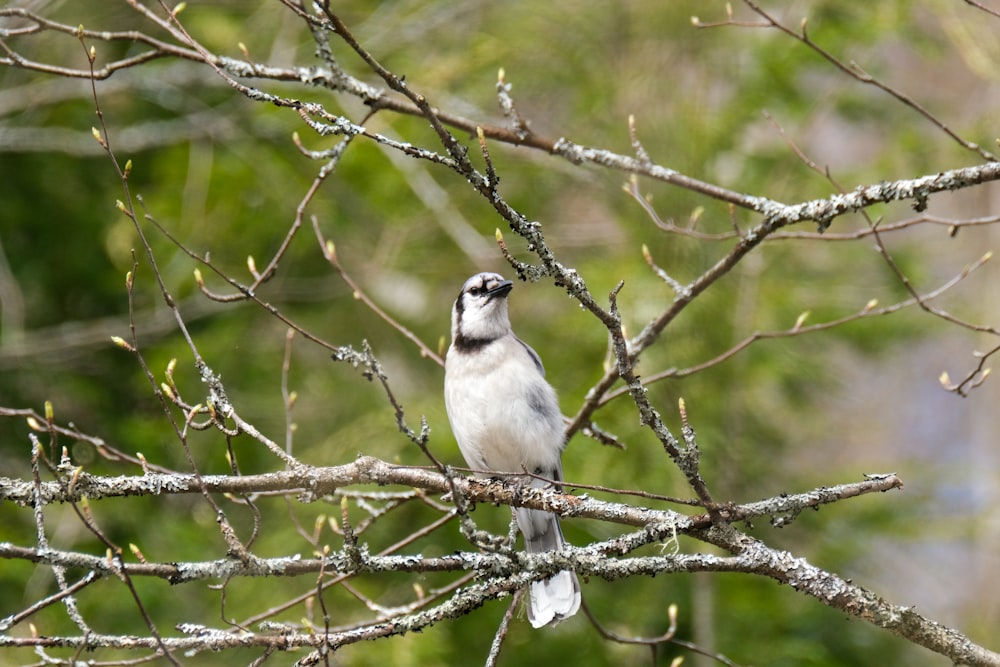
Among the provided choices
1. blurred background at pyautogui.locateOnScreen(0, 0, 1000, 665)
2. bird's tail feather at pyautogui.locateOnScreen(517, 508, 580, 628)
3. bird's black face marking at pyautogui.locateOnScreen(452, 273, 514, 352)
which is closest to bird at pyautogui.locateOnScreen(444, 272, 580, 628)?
bird's black face marking at pyautogui.locateOnScreen(452, 273, 514, 352)

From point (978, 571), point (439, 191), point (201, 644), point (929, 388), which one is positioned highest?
point (929, 388)

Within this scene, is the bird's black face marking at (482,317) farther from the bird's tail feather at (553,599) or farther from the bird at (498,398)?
the bird's tail feather at (553,599)

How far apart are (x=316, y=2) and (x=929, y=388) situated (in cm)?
1558

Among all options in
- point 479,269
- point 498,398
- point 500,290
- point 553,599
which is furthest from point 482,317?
point 479,269

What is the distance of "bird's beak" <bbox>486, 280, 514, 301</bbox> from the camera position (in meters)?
5.73

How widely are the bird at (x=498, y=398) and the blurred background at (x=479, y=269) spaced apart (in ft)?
4.22

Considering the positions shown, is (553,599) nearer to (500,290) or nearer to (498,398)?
(498,398)

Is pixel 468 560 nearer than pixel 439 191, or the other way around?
pixel 468 560

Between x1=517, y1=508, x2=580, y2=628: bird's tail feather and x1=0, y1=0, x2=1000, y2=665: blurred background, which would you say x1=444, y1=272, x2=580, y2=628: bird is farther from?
x1=0, y1=0, x2=1000, y2=665: blurred background

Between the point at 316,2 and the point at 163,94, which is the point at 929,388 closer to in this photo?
the point at 163,94

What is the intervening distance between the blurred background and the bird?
1287 millimetres

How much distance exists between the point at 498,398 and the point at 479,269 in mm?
3381

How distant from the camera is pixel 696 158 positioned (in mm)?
7188

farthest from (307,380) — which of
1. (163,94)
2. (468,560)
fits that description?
A: (468,560)
